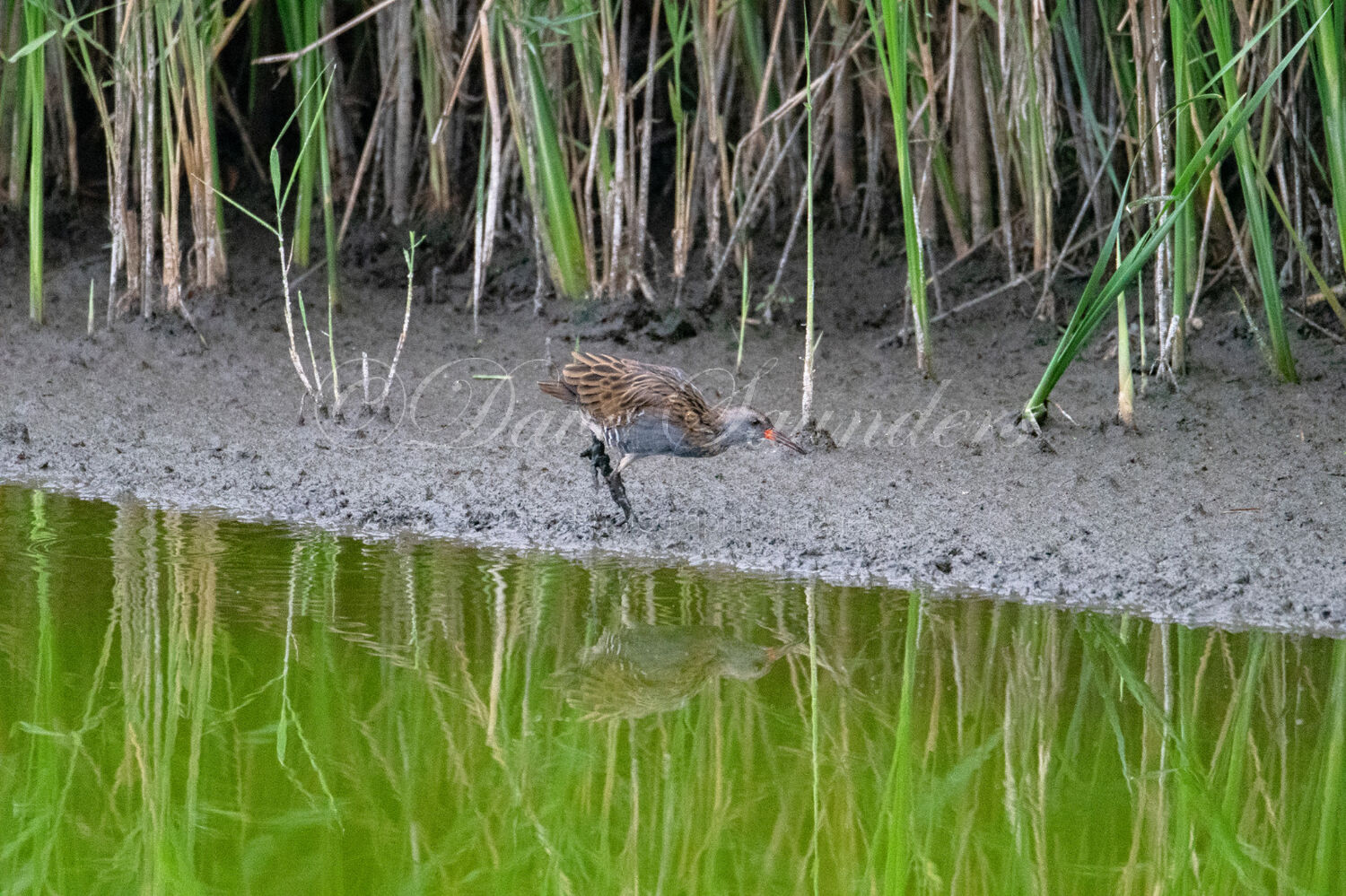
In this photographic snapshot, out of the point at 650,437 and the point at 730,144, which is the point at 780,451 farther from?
the point at 730,144

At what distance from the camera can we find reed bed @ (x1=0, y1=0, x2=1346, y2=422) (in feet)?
18.4

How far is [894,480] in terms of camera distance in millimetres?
5145

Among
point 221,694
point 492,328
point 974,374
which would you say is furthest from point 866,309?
point 221,694

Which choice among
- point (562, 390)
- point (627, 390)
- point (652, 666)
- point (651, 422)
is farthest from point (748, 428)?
point (652, 666)

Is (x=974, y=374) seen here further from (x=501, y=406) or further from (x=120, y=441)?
(x=120, y=441)

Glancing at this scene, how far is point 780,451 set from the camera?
Answer: 5523mm

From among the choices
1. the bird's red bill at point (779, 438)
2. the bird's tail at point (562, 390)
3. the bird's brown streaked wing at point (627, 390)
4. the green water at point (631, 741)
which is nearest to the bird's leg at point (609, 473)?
the bird's brown streaked wing at point (627, 390)

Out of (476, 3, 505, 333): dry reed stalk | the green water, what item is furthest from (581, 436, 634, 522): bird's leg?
(476, 3, 505, 333): dry reed stalk

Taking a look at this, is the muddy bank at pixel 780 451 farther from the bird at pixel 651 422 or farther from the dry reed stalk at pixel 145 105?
the dry reed stalk at pixel 145 105

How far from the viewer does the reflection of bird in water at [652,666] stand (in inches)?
131

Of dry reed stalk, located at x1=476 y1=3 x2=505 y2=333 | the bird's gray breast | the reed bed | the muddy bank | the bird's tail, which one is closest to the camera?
the muddy bank

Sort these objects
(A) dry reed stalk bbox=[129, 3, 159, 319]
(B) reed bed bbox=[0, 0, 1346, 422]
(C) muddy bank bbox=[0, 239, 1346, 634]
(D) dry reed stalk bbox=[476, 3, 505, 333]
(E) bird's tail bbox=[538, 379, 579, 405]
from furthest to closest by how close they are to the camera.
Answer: (D) dry reed stalk bbox=[476, 3, 505, 333], (A) dry reed stalk bbox=[129, 3, 159, 319], (B) reed bed bbox=[0, 0, 1346, 422], (E) bird's tail bbox=[538, 379, 579, 405], (C) muddy bank bbox=[0, 239, 1346, 634]

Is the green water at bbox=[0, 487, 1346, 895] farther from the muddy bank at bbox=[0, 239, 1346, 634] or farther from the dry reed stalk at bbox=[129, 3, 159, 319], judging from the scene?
the dry reed stalk at bbox=[129, 3, 159, 319]

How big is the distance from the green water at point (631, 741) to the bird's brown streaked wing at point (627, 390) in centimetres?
102
